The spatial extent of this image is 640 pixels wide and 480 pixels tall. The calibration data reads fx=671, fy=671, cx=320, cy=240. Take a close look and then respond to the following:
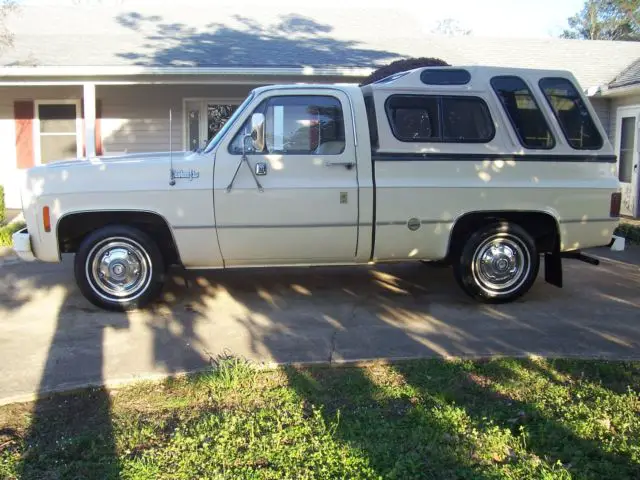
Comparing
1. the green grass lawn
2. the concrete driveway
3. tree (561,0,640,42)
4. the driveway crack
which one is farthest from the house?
tree (561,0,640,42)

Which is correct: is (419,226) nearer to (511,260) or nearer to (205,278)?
(511,260)

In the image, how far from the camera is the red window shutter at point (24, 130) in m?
14.0

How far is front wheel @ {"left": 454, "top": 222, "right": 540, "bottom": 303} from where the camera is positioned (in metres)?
6.69

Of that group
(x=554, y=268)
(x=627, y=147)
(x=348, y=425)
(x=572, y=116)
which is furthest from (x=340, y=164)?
(x=627, y=147)

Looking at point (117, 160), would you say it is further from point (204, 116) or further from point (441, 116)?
point (204, 116)

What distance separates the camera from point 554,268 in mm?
7020

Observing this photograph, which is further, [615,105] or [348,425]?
[615,105]

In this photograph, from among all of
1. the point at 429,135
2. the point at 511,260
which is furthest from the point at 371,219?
the point at 511,260

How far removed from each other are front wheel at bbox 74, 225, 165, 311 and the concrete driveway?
0.18 metres

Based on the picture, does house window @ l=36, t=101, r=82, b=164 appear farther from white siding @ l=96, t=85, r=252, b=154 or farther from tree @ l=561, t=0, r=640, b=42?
tree @ l=561, t=0, r=640, b=42

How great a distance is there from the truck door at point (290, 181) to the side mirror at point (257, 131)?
38 millimetres

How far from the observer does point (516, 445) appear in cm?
372

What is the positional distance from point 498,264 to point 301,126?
2408mm

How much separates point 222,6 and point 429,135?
41.8 ft
